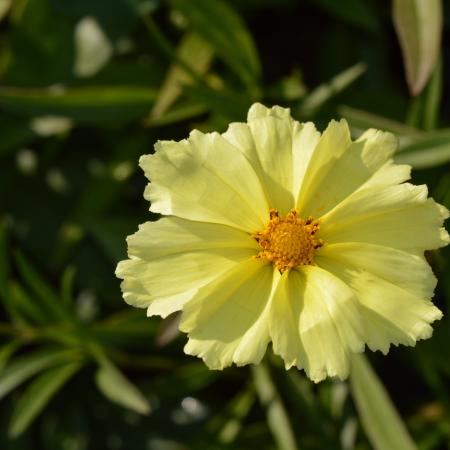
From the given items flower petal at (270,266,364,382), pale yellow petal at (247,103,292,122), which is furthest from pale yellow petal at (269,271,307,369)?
pale yellow petal at (247,103,292,122)

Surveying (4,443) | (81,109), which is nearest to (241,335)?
(81,109)

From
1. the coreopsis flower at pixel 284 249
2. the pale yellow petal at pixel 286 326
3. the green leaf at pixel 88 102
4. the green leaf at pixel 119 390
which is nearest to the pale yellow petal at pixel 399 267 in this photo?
the coreopsis flower at pixel 284 249

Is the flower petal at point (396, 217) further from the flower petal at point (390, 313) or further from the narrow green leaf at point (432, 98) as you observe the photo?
the narrow green leaf at point (432, 98)

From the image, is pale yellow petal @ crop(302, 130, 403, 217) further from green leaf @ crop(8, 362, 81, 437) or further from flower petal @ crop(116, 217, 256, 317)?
green leaf @ crop(8, 362, 81, 437)

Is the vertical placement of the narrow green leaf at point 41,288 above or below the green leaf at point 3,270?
below

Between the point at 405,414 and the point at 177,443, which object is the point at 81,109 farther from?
the point at 405,414

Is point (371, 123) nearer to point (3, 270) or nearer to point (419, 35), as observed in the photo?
point (419, 35)
